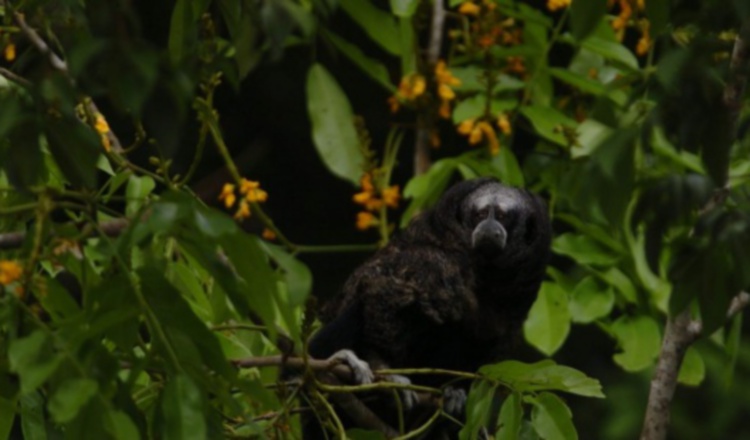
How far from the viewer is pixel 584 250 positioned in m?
3.92

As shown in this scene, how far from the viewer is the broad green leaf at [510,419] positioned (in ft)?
8.00

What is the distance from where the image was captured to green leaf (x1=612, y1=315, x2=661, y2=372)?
150 inches

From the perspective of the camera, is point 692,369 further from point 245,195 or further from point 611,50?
A: point 245,195

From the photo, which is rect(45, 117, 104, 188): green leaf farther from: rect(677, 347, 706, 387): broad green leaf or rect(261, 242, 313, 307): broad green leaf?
rect(677, 347, 706, 387): broad green leaf

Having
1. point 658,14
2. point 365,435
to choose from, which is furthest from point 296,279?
point 365,435

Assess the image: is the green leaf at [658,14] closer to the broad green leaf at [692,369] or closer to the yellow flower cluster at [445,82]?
the broad green leaf at [692,369]

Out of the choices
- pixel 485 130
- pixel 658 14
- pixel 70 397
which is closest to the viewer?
pixel 70 397

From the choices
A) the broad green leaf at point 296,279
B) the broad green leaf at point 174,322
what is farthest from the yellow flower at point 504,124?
the broad green leaf at point 296,279

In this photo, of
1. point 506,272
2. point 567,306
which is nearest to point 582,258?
point 567,306

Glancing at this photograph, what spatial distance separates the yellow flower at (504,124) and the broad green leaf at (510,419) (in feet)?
5.27

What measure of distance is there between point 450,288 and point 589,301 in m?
0.67

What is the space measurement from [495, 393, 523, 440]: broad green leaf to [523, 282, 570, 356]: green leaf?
1245mm

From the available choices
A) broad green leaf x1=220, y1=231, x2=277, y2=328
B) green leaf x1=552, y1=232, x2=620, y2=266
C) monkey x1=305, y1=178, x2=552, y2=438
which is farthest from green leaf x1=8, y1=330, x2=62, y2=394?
green leaf x1=552, y1=232, x2=620, y2=266

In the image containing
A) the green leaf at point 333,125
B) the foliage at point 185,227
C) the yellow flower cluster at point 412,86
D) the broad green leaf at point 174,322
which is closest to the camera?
the foliage at point 185,227
